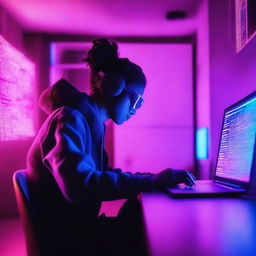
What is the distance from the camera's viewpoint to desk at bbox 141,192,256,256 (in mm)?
419

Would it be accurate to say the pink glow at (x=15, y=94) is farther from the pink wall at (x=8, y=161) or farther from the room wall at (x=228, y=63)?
the room wall at (x=228, y=63)

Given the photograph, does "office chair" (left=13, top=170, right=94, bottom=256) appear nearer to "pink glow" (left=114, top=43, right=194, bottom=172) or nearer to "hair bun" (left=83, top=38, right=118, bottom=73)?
"hair bun" (left=83, top=38, right=118, bottom=73)

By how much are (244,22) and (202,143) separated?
6.19 feet

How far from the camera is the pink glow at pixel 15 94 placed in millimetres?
3027

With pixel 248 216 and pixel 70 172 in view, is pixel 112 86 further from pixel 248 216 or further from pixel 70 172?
pixel 248 216

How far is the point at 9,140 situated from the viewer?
3260 millimetres

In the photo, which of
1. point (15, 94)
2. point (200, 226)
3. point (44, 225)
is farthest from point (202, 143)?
point (200, 226)

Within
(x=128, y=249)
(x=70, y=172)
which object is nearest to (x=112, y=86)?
(x=70, y=172)

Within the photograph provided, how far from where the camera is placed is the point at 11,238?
98.9 inches

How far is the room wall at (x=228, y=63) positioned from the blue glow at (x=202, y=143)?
469 mm

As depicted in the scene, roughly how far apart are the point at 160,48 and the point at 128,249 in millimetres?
3045

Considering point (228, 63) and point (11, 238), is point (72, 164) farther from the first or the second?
point (11, 238)

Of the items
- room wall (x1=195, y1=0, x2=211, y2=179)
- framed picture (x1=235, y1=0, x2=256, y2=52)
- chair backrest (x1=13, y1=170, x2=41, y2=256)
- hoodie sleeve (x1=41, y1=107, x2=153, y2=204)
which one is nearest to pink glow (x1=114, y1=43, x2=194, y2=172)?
room wall (x1=195, y1=0, x2=211, y2=179)

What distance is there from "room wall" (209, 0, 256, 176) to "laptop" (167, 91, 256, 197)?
0.24 meters
